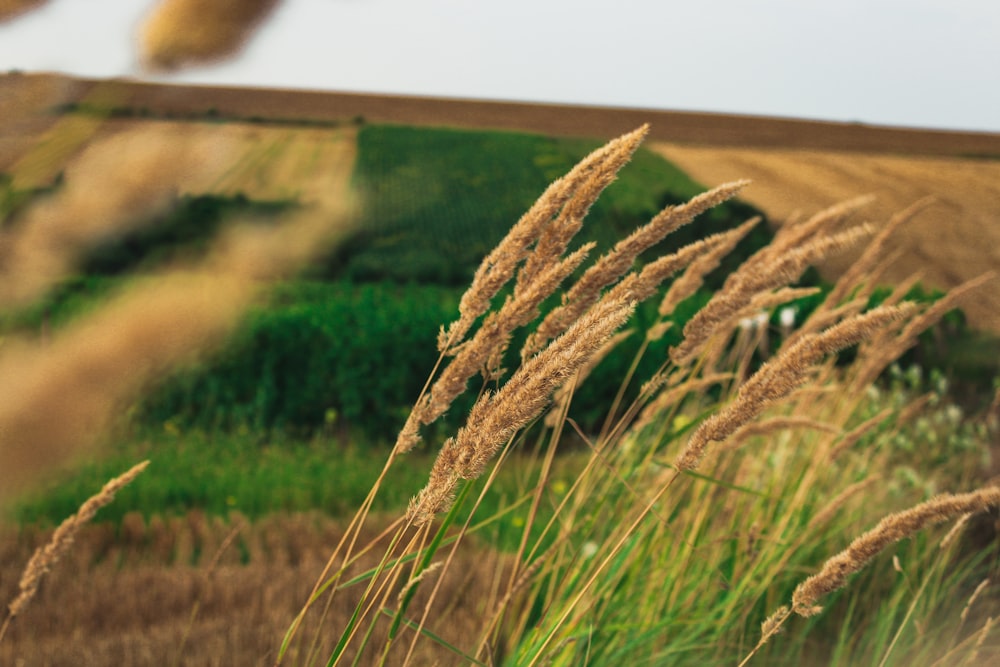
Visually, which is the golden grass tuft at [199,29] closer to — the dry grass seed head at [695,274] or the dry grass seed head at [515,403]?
the dry grass seed head at [515,403]

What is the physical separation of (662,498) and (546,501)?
1251mm

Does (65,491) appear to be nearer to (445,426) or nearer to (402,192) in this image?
(445,426)

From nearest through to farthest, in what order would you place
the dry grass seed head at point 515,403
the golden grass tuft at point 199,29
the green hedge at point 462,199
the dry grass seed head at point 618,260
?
the golden grass tuft at point 199,29
the dry grass seed head at point 515,403
the dry grass seed head at point 618,260
the green hedge at point 462,199

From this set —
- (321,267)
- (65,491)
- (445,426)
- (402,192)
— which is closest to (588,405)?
(445,426)

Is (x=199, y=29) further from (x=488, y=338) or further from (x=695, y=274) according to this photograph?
(x=695, y=274)

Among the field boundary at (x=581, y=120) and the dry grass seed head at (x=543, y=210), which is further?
the field boundary at (x=581, y=120)

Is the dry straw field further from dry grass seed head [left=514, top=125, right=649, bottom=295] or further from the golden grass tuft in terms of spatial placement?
the golden grass tuft

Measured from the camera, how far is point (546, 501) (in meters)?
3.57

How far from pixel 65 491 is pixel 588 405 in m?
3.49

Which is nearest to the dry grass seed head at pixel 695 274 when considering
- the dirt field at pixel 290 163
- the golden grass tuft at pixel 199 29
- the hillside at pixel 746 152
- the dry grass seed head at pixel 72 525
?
the dry grass seed head at pixel 72 525

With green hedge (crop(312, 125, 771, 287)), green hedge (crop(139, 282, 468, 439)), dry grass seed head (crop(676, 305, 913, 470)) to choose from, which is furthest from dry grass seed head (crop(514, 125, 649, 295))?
green hedge (crop(312, 125, 771, 287))

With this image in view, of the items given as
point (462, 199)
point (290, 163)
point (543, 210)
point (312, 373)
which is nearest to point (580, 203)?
point (543, 210)

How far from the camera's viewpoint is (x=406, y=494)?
4047 millimetres

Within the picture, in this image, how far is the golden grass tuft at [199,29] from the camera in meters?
0.55
